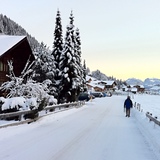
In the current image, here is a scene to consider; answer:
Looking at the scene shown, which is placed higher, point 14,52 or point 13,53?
point 14,52

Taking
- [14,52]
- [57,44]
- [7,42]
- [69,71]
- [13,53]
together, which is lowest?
[69,71]

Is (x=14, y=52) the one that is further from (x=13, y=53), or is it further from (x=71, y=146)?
(x=71, y=146)

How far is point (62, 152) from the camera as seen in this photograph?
338 inches

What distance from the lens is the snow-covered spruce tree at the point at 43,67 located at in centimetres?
3409

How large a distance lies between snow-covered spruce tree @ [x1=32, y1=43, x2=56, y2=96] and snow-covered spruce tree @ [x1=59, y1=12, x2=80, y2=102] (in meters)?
1.39

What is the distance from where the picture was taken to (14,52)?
28297 millimetres

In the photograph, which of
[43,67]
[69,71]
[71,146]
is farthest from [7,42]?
[71,146]

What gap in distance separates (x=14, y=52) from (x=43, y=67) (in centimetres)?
626

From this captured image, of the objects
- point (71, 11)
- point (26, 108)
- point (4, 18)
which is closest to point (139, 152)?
point (26, 108)

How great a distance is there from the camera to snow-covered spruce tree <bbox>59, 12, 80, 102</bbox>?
3547 centimetres

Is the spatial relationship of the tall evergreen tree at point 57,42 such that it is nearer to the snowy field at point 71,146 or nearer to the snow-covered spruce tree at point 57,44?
the snow-covered spruce tree at point 57,44

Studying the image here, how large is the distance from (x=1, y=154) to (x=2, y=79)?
1908 cm

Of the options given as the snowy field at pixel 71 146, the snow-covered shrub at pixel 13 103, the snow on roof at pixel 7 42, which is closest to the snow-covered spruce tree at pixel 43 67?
the snow on roof at pixel 7 42

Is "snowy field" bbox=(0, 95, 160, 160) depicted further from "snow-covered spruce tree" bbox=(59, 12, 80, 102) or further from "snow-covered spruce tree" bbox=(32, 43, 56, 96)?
"snow-covered spruce tree" bbox=(59, 12, 80, 102)
